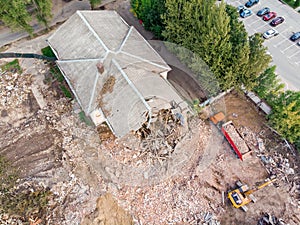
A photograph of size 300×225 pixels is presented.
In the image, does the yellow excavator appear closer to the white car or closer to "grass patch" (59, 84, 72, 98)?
the white car

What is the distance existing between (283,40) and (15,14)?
33.2 m

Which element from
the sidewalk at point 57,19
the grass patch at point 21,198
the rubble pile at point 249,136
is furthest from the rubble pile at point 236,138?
the sidewalk at point 57,19

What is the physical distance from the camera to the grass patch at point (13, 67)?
112 feet

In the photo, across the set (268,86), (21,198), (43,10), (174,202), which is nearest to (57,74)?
(43,10)

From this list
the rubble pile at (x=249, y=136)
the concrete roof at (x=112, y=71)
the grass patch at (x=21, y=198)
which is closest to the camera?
the grass patch at (x=21, y=198)

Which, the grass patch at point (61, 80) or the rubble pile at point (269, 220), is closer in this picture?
the rubble pile at point (269, 220)

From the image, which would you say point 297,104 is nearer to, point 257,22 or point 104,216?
point 257,22

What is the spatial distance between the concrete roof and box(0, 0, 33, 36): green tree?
562 centimetres

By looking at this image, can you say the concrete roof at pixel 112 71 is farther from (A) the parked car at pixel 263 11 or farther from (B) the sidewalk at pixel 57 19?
(A) the parked car at pixel 263 11

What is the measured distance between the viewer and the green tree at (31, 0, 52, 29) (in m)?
33.2

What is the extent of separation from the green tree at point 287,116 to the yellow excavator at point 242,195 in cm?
477

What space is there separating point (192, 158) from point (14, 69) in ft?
78.5

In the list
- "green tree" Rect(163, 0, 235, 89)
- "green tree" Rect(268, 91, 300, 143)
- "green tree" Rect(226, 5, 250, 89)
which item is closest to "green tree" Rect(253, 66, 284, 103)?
"green tree" Rect(268, 91, 300, 143)

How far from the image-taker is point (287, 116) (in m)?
26.4
